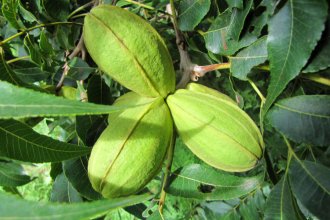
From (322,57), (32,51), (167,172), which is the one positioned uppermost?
(322,57)

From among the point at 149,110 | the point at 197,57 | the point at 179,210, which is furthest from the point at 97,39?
the point at 179,210

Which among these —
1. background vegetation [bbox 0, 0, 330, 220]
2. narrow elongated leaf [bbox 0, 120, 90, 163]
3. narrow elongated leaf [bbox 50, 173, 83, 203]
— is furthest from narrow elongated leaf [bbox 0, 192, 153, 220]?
narrow elongated leaf [bbox 50, 173, 83, 203]

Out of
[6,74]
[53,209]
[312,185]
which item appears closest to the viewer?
[53,209]

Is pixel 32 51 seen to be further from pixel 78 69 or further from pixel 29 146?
pixel 29 146

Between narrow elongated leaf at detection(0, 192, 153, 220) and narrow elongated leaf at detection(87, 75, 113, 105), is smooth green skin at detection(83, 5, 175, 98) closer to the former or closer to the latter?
narrow elongated leaf at detection(87, 75, 113, 105)

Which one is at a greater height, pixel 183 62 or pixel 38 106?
pixel 38 106

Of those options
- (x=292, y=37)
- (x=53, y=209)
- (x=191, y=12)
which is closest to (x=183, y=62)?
(x=191, y=12)
